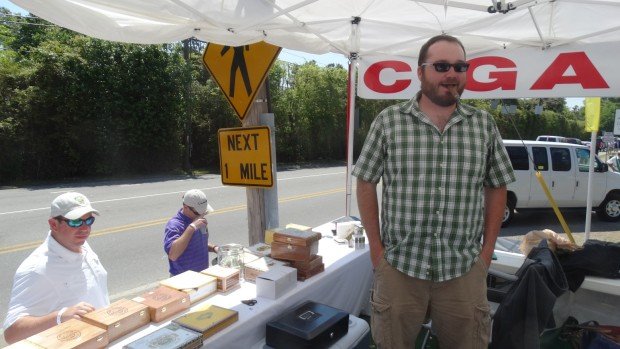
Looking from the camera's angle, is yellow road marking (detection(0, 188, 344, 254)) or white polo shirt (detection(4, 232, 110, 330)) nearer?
white polo shirt (detection(4, 232, 110, 330))

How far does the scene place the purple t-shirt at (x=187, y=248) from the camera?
3.40 metres

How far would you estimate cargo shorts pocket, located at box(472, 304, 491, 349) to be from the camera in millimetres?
2074

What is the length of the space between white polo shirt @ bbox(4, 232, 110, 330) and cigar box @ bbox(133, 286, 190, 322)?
0.38 metres

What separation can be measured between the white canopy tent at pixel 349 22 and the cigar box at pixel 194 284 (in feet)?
5.74

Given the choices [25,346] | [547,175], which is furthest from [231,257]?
[547,175]

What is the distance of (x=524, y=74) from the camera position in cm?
419

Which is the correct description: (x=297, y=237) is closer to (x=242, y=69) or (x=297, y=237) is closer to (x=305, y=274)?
(x=305, y=274)

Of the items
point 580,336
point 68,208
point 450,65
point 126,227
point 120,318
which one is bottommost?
point 126,227

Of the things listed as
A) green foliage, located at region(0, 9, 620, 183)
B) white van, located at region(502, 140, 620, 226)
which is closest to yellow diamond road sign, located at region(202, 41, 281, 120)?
white van, located at region(502, 140, 620, 226)

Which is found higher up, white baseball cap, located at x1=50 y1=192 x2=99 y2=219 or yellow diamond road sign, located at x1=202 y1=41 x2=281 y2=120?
yellow diamond road sign, located at x1=202 y1=41 x2=281 y2=120

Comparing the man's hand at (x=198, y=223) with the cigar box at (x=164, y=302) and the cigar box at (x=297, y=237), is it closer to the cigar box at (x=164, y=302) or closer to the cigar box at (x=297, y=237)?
the cigar box at (x=297, y=237)

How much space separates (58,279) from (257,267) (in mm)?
1169

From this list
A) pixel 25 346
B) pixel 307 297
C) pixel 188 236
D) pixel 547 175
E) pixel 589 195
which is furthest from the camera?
pixel 547 175

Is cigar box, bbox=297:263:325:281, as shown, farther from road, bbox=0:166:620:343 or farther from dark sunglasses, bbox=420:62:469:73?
road, bbox=0:166:620:343
